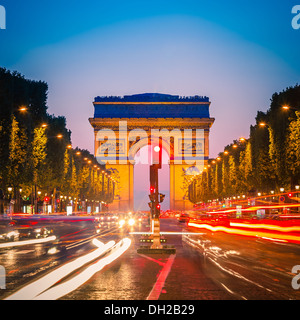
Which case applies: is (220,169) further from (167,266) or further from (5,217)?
(167,266)

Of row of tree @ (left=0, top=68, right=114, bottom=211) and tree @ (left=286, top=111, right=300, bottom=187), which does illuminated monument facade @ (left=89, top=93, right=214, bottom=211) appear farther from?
tree @ (left=286, top=111, right=300, bottom=187)

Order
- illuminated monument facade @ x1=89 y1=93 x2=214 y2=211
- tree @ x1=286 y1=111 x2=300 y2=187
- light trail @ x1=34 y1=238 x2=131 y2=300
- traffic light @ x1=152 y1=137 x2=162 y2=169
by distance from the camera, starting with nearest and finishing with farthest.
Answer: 1. light trail @ x1=34 y1=238 x2=131 y2=300
2. traffic light @ x1=152 y1=137 x2=162 y2=169
3. tree @ x1=286 y1=111 x2=300 y2=187
4. illuminated monument facade @ x1=89 y1=93 x2=214 y2=211

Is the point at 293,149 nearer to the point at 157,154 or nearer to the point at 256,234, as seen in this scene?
the point at 256,234

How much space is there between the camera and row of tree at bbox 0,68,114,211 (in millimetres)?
46938

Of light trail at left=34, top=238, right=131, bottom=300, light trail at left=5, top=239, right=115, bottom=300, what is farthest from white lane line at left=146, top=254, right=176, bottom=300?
light trail at left=5, top=239, right=115, bottom=300

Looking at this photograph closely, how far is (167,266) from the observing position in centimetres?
1491

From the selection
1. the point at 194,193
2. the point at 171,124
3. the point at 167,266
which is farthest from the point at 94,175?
the point at 167,266

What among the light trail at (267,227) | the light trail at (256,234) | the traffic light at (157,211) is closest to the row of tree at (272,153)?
the light trail at (267,227)

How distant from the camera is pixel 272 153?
53812mm

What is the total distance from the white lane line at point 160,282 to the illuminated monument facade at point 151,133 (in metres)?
97.4

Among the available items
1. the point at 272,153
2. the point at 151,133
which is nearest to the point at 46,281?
the point at 272,153

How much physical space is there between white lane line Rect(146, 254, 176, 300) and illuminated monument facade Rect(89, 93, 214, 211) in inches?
3835
